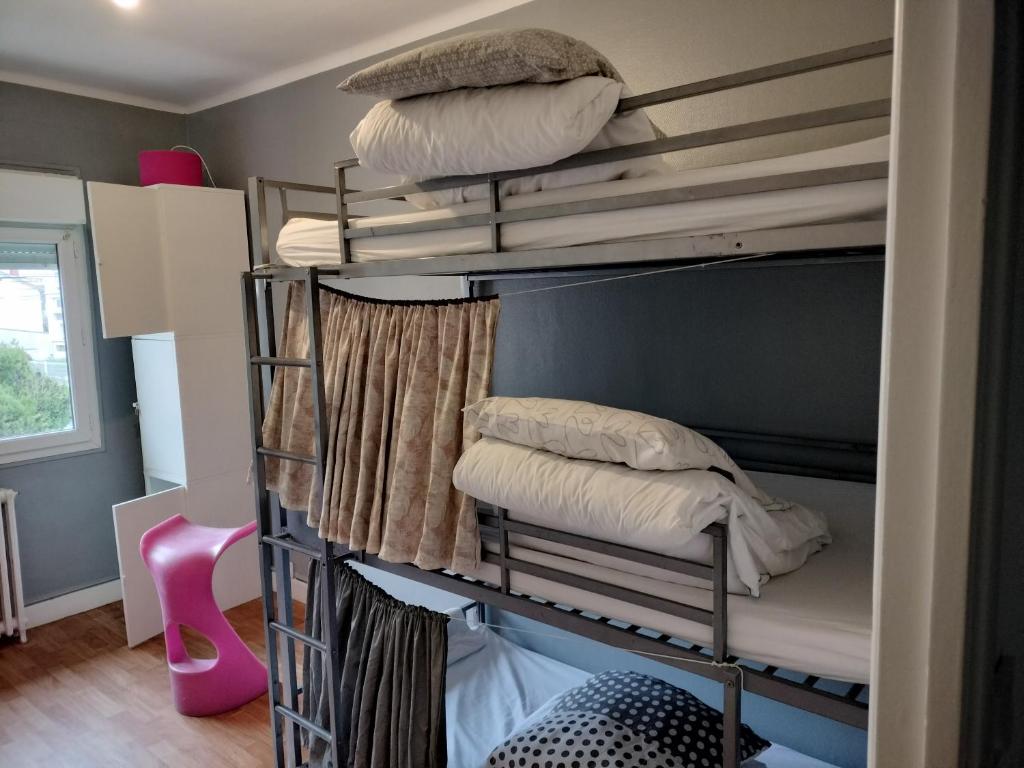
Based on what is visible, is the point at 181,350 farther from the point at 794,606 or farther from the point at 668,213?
the point at 794,606

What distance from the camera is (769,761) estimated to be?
2.17 m

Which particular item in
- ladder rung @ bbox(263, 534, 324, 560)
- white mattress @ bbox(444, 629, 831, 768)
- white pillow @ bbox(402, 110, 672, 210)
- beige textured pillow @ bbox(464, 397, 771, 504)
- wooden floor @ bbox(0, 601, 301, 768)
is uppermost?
white pillow @ bbox(402, 110, 672, 210)

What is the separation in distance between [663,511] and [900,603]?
0.80m

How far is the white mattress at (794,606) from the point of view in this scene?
1280 mm

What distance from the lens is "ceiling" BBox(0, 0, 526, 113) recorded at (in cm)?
277

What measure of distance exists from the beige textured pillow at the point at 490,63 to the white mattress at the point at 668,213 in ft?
0.85

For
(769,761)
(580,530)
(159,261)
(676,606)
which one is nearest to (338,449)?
(580,530)

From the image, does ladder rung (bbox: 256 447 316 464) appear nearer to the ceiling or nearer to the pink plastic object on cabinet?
the ceiling

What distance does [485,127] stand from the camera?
1551 mm

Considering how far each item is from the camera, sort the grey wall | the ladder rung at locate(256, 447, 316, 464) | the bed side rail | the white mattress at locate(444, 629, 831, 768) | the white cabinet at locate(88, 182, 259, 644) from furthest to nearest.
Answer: the grey wall
the white cabinet at locate(88, 182, 259, 644)
the white mattress at locate(444, 629, 831, 768)
the ladder rung at locate(256, 447, 316, 464)
the bed side rail

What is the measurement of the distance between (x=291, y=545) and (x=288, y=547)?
22 mm

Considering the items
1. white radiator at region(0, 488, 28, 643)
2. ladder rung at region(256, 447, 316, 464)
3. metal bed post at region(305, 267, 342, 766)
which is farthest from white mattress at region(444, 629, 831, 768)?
white radiator at region(0, 488, 28, 643)

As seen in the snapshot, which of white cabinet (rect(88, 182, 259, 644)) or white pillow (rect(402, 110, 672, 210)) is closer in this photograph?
white pillow (rect(402, 110, 672, 210))

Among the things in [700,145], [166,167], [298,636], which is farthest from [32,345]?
[700,145]
